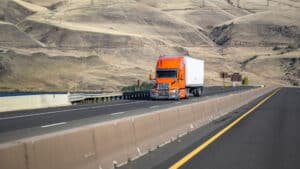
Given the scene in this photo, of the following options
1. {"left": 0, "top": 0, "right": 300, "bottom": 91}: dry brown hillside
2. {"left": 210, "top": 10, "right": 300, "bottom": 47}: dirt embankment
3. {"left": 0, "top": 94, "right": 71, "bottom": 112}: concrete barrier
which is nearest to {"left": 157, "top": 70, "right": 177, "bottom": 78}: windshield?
{"left": 0, "top": 94, "right": 71, "bottom": 112}: concrete barrier

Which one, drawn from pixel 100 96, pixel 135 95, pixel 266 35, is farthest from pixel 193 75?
pixel 266 35

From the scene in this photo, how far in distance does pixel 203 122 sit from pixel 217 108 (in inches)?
205

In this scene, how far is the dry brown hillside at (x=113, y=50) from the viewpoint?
89312 millimetres

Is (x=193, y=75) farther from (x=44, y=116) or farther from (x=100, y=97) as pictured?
(x=44, y=116)

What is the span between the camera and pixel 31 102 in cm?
3634

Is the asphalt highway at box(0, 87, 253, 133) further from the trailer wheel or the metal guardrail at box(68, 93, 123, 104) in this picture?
the trailer wheel

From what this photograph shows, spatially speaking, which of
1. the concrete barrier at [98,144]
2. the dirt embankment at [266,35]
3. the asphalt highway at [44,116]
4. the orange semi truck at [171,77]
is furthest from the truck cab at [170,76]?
the dirt embankment at [266,35]

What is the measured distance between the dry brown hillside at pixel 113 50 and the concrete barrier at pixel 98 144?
63432mm

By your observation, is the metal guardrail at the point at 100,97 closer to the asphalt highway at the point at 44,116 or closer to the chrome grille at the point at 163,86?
the chrome grille at the point at 163,86

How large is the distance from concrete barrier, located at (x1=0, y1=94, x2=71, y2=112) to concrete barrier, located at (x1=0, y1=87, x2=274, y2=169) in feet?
61.4

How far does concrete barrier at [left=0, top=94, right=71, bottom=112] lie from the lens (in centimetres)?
3359

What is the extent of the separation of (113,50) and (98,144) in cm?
11733

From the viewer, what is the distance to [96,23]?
184625 millimetres

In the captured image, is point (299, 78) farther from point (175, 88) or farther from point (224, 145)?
point (224, 145)
